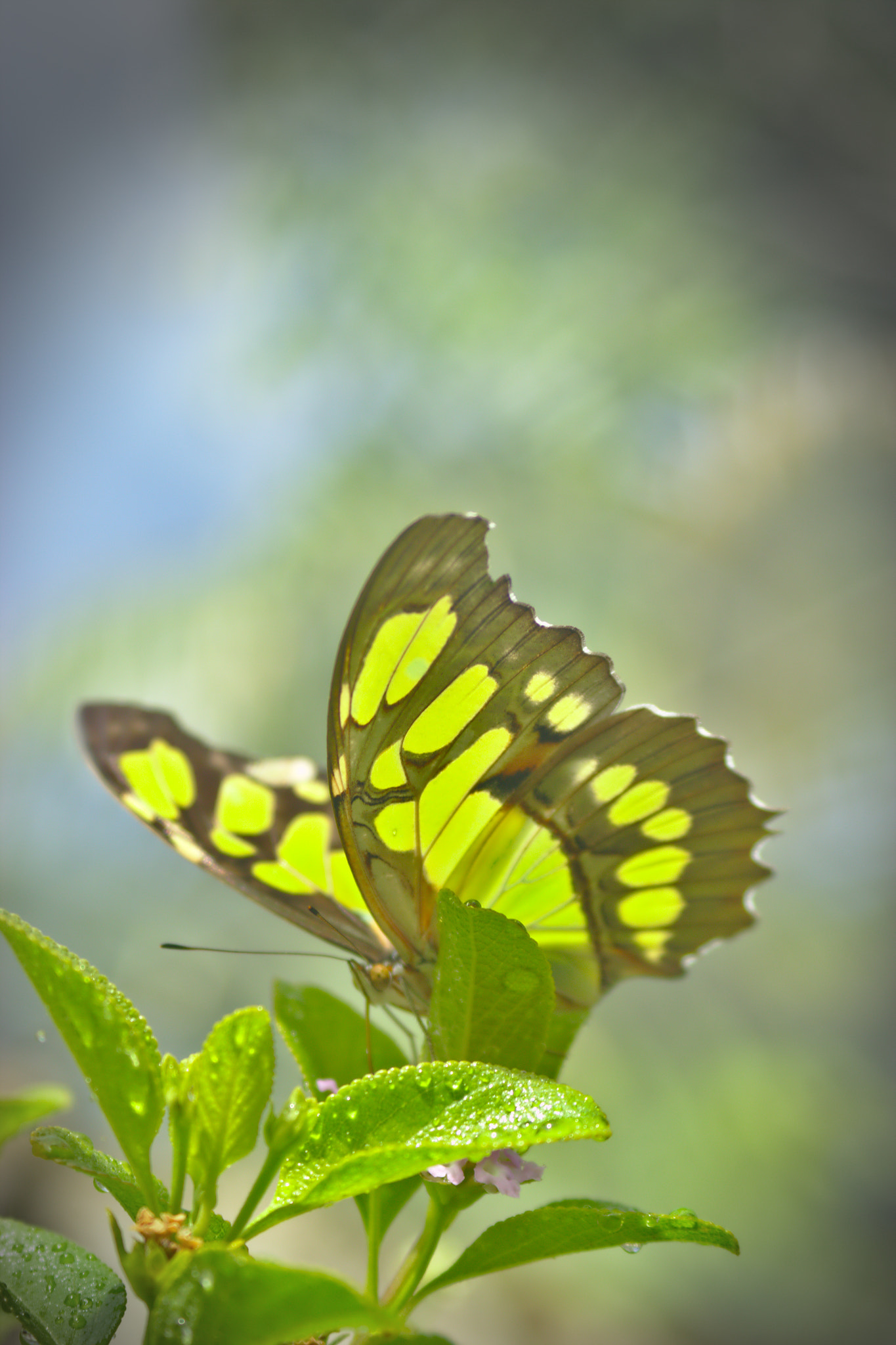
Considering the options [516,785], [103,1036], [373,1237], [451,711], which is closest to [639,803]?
[516,785]

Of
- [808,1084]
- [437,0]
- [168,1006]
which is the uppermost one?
[437,0]

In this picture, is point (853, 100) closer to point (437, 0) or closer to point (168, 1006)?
point (437, 0)

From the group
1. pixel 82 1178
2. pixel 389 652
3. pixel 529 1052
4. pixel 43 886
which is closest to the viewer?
pixel 529 1052

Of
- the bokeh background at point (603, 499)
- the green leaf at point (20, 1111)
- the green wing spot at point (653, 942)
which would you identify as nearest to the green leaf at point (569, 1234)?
the green leaf at point (20, 1111)

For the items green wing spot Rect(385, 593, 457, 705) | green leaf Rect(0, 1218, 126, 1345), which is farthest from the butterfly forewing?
green leaf Rect(0, 1218, 126, 1345)

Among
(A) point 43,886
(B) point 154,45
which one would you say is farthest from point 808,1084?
(B) point 154,45

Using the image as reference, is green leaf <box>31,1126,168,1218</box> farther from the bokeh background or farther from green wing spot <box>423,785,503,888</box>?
the bokeh background

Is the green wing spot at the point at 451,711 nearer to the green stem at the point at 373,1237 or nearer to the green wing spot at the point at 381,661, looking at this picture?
the green wing spot at the point at 381,661
